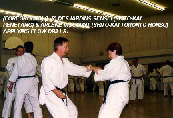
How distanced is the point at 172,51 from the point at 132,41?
3.25m

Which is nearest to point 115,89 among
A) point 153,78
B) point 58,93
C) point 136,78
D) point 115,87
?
point 115,87

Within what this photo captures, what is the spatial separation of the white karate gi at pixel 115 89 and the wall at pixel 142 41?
1200 centimetres

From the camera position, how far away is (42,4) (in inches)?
471

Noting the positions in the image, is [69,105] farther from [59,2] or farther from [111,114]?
[59,2]

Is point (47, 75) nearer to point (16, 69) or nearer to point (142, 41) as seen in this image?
point (16, 69)

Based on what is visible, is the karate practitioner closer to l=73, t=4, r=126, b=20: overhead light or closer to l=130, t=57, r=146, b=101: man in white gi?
l=73, t=4, r=126, b=20: overhead light

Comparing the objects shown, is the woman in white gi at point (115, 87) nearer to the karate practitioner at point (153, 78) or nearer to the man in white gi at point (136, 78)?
the man in white gi at point (136, 78)

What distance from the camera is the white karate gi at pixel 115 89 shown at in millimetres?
3012

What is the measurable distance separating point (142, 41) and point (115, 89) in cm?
1330

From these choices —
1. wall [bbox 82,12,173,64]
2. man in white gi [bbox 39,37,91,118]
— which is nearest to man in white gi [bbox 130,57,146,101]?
man in white gi [bbox 39,37,91,118]

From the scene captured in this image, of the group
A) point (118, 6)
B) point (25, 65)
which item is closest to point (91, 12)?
point (118, 6)

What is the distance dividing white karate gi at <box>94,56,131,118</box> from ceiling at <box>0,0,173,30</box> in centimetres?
917

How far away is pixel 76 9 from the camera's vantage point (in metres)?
13.0

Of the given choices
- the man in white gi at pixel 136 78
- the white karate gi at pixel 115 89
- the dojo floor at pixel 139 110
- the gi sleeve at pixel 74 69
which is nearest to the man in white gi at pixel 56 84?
the gi sleeve at pixel 74 69
